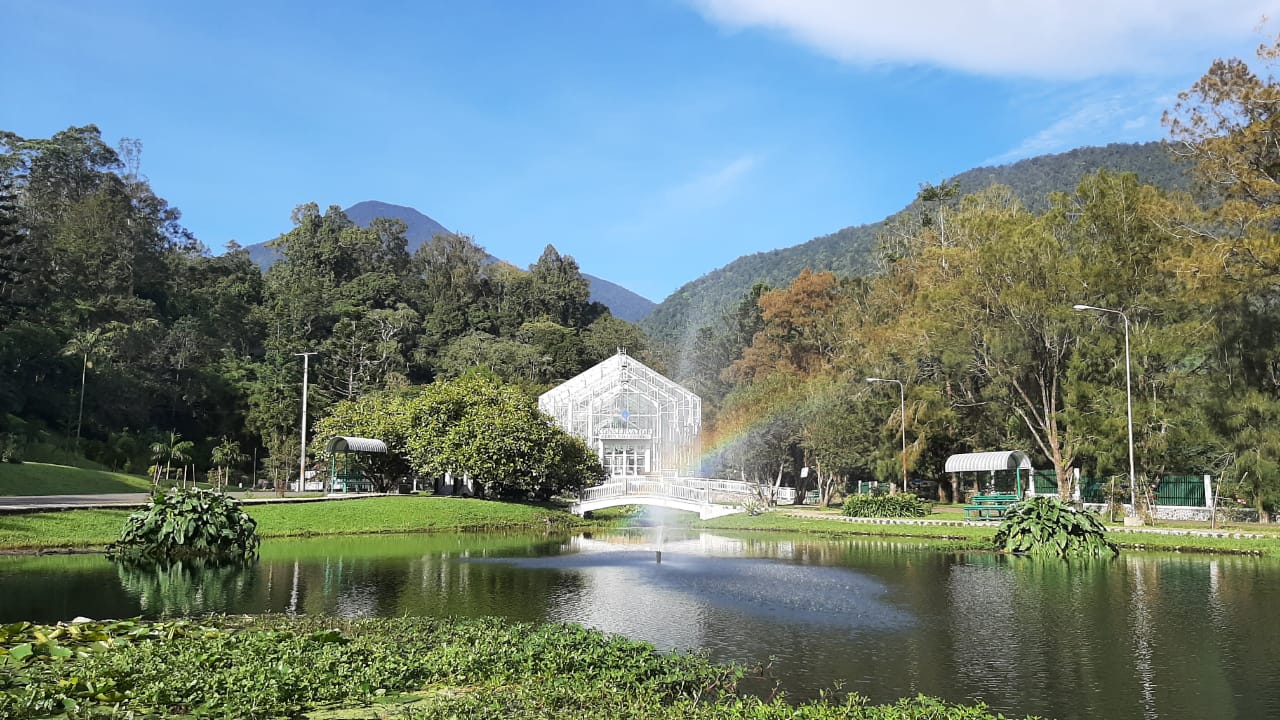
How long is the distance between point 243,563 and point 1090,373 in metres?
35.8

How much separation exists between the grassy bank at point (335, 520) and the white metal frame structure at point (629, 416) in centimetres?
1111

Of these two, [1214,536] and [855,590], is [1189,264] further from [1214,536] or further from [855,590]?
[855,590]

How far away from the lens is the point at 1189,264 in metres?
34.7

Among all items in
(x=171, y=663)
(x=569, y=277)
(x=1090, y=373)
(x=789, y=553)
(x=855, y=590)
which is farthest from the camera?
(x=569, y=277)

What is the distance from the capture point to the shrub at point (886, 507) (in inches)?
1684

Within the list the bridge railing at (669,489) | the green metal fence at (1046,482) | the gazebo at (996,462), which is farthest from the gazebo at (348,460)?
the green metal fence at (1046,482)

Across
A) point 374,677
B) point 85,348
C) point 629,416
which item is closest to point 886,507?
point 629,416

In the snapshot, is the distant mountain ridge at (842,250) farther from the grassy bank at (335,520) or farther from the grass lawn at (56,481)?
the grass lawn at (56,481)

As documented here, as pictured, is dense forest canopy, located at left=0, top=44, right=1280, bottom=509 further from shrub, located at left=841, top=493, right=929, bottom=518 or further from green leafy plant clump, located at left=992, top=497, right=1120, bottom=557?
green leafy plant clump, located at left=992, top=497, right=1120, bottom=557

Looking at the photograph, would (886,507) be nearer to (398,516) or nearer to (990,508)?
(990,508)

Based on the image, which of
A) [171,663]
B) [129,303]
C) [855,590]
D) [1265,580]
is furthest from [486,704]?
[129,303]

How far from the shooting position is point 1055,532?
27.4 meters

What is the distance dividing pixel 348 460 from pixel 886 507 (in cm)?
2779

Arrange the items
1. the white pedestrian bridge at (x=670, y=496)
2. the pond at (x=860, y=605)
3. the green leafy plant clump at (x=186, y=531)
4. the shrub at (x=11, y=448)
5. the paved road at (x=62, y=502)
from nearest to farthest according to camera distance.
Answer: the pond at (x=860, y=605) < the green leafy plant clump at (x=186, y=531) < the paved road at (x=62, y=502) < the shrub at (x=11, y=448) < the white pedestrian bridge at (x=670, y=496)
